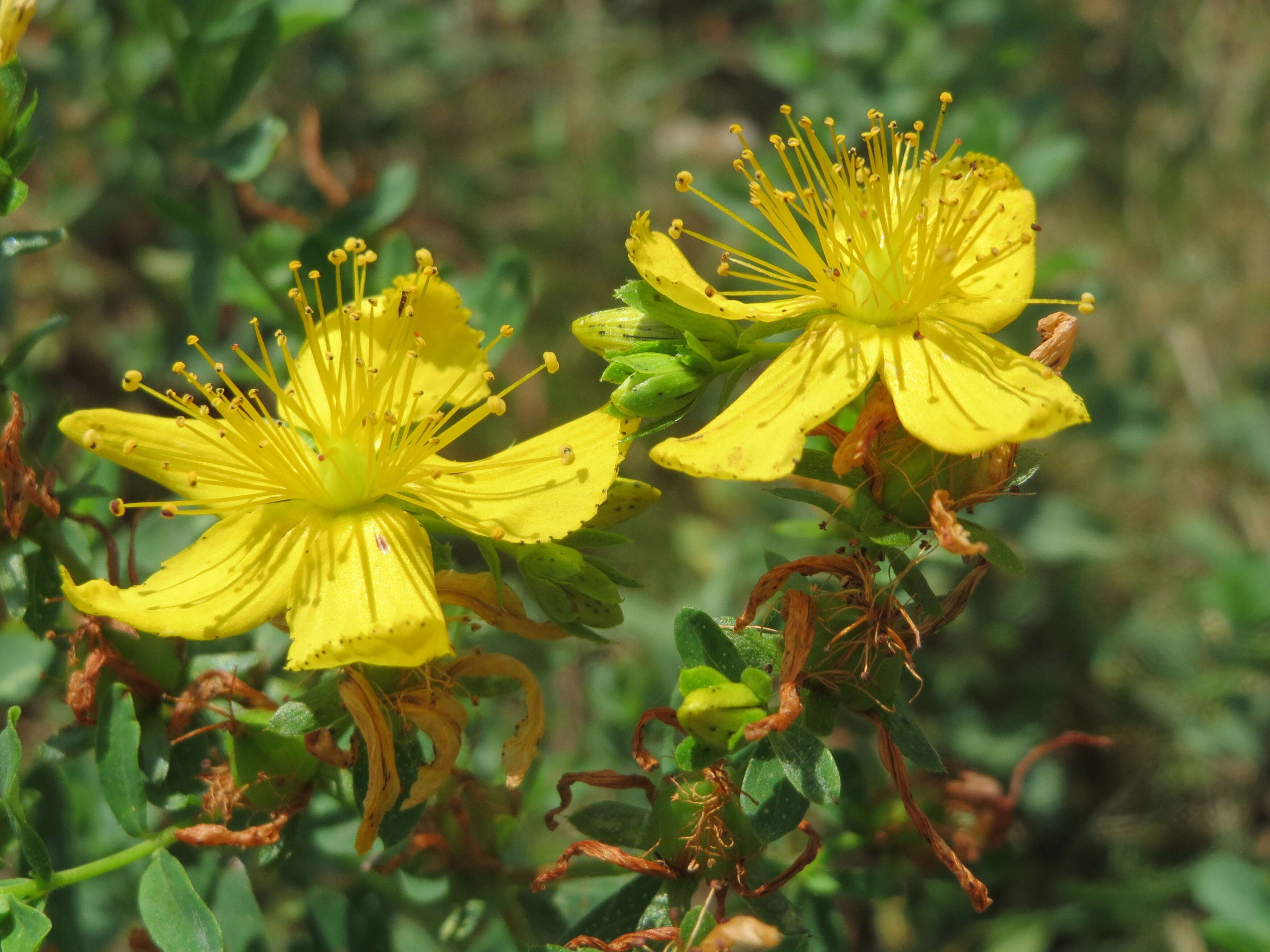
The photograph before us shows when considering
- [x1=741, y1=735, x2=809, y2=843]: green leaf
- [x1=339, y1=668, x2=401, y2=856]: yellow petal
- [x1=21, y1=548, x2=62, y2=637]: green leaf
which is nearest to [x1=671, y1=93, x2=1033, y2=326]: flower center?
[x1=741, y1=735, x2=809, y2=843]: green leaf

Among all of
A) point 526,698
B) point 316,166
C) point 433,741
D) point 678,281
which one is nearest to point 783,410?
point 678,281

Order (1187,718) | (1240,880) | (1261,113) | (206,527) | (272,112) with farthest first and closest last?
1. (1261,113)
2. (272,112)
3. (1187,718)
4. (1240,880)
5. (206,527)

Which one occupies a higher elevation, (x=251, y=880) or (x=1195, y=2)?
(x=1195, y=2)

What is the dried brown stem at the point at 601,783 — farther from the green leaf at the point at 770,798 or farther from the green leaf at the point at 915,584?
the green leaf at the point at 915,584

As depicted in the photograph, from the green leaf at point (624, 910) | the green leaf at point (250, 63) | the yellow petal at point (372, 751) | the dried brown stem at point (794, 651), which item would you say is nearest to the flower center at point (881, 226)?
the dried brown stem at point (794, 651)

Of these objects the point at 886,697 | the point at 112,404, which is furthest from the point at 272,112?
the point at 886,697

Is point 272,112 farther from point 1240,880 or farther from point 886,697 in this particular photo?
point 1240,880

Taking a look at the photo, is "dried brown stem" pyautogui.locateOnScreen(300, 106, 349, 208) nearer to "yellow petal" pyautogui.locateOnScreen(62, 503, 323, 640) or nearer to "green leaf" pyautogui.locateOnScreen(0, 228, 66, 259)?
"green leaf" pyautogui.locateOnScreen(0, 228, 66, 259)
